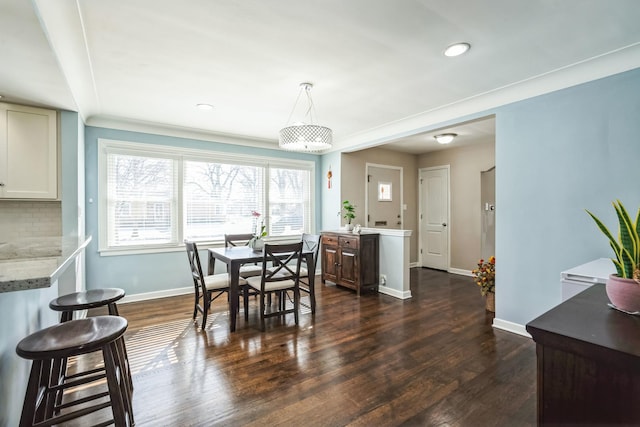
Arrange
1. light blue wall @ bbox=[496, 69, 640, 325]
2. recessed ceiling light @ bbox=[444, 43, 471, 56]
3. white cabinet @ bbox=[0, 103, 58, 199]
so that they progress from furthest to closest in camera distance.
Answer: white cabinet @ bbox=[0, 103, 58, 199]
light blue wall @ bbox=[496, 69, 640, 325]
recessed ceiling light @ bbox=[444, 43, 471, 56]

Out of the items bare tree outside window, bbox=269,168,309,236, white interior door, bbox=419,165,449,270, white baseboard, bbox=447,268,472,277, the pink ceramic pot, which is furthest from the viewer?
white interior door, bbox=419,165,449,270

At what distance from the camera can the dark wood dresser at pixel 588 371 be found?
0.83m

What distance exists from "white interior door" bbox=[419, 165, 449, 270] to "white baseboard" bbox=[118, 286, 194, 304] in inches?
182

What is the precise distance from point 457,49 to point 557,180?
1.50m

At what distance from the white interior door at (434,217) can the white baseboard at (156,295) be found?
15.2 ft

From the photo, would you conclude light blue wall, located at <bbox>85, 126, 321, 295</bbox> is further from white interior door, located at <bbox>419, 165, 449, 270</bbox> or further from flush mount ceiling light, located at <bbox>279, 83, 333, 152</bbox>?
white interior door, located at <bbox>419, 165, 449, 270</bbox>

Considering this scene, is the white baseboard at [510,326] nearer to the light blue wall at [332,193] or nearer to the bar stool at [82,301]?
the light blue wall at [332,193]

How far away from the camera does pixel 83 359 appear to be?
8.18ft

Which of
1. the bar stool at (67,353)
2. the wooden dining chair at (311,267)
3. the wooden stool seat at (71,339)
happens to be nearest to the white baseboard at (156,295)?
the wooden dining chair at (311,267)

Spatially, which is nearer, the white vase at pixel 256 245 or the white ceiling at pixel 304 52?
the white ceiling at pixel 304 52

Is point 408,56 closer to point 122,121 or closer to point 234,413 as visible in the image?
point 234,413

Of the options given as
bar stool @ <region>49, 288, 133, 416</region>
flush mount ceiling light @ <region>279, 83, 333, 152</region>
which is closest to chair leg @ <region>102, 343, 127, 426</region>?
bar stool @ <region>49, 288, 133, 416</region>

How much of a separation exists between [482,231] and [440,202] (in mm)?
1024

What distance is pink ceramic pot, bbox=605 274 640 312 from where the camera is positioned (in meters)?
1.10
